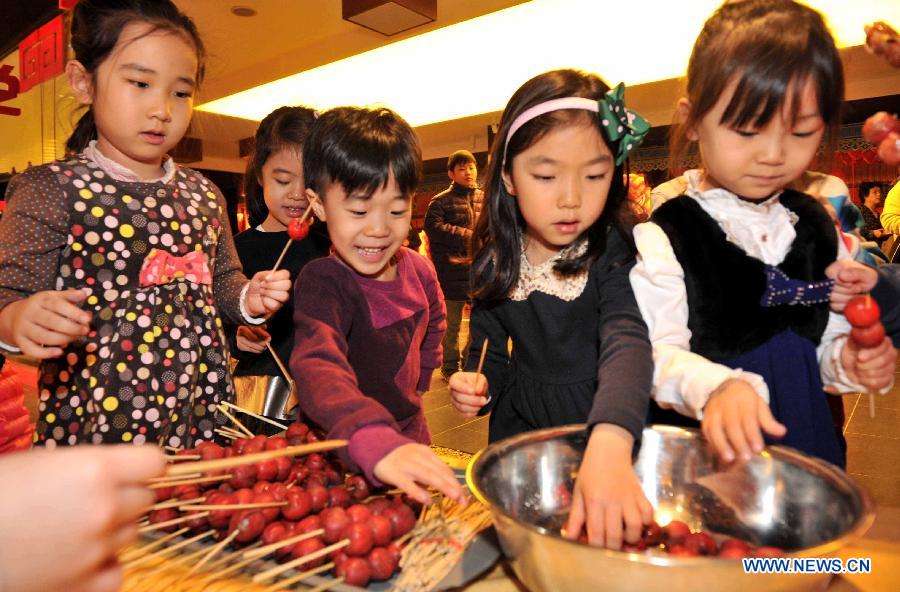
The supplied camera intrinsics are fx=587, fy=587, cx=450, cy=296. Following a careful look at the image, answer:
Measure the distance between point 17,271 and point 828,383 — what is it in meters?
1.51

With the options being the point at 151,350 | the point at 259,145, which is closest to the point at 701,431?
the point at 151,350

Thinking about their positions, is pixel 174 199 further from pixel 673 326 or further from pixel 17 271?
pixel 673 326

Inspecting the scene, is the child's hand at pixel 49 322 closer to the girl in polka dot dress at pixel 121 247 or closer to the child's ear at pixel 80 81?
the girl in polka dot dress at pixel 121 247

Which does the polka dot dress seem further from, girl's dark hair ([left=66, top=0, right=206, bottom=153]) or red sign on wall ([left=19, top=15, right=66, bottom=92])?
red sign on wall ([left=19, top=15, right=66, bottom=92])

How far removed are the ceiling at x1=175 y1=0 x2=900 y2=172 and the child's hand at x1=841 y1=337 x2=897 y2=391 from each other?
3.61 meters

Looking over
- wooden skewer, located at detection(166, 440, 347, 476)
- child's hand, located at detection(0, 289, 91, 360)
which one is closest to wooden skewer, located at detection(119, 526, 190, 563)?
wooden skewer, located at detection(166, 440, 347, 476)

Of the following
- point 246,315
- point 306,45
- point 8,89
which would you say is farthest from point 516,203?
point 306,45

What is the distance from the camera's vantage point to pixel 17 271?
44.6 inches

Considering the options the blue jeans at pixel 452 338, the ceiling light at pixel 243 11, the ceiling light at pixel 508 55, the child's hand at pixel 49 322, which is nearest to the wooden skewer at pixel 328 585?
the child's hand at pixel 49 322

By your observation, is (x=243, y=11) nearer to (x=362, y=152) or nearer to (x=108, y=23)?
(x=108, y=23)

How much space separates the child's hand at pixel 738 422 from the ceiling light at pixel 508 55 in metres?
5.07

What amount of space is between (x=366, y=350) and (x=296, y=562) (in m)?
→ 0.59

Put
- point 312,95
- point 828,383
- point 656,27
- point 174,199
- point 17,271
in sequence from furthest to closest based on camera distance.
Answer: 1. point 312,95
2. point 656,27
3. point 174,199
4. point 17,271
5. point 828,383

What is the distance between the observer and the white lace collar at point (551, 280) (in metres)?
1.23
